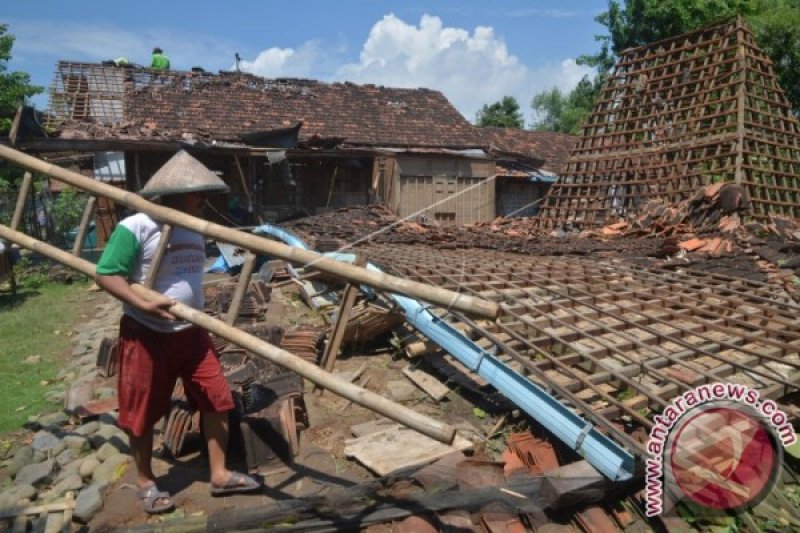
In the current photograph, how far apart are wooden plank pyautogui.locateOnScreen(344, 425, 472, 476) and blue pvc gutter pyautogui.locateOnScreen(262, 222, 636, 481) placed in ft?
1.62

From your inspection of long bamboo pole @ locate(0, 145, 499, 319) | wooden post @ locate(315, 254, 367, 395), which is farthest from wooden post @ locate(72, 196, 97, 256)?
wooden post @ locate(315, 254, 367, 395)

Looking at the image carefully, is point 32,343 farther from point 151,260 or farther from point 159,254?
point 159,254

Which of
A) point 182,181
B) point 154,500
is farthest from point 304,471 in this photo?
point 182,181

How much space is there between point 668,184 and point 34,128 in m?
13.0

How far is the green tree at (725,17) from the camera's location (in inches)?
624

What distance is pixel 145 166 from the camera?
14.2 m

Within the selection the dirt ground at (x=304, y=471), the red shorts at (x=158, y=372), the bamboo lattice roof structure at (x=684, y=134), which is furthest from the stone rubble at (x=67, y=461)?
the bamboo lattice roof structure at (x=684, y=134)

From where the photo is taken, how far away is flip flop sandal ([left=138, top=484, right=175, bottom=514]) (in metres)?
3.00

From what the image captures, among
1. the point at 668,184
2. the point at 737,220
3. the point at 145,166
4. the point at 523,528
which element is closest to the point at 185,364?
the point at 523,528

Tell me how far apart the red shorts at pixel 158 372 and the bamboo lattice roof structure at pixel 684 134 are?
10925mm

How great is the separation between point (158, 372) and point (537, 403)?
230cm

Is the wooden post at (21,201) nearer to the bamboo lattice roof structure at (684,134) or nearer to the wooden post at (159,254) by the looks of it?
the wooden post at (159,254)

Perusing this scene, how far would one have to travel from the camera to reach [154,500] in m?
3.02

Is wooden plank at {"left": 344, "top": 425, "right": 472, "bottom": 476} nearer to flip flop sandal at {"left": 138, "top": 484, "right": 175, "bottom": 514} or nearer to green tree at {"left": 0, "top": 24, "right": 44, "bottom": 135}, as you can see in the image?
flip flop sandal at {"left": 138, "top": 484, "right": 175, "bottom": 514}
